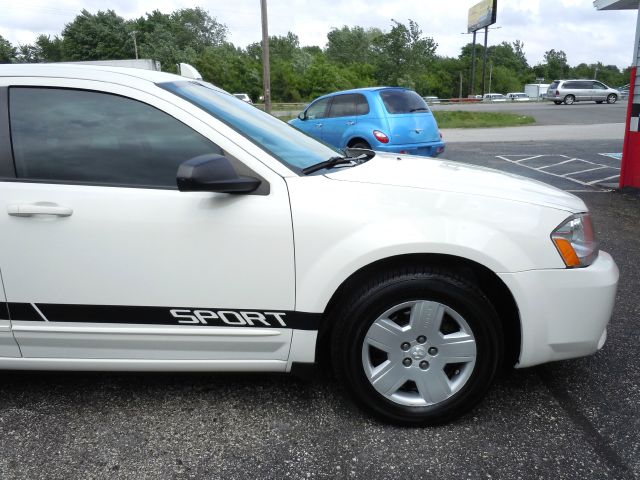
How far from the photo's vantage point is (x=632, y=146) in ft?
26.2

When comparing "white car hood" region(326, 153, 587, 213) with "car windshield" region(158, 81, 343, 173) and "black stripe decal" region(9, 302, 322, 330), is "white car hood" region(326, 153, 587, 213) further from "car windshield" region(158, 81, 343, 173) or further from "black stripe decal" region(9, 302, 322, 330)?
"black stripe decal" region(9, 302, 322, 330)

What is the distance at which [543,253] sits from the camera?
90.8 inches

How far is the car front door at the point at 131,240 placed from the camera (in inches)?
88.7

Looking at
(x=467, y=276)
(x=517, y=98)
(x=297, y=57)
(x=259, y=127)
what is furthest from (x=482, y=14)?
(x=467, y=276)

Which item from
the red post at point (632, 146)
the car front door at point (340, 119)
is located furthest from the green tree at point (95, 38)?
the red post at point (632, 146)

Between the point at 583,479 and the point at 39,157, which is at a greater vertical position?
the point at 39,157

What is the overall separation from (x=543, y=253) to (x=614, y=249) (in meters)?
3.51

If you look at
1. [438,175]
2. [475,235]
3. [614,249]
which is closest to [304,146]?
[438,175]

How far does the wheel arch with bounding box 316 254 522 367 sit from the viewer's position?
2.32m

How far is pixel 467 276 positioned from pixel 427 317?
10.5 inches

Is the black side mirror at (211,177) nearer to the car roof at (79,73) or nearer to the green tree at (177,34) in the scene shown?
the car roof at (79,73)

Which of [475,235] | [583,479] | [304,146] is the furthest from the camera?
[304,146]

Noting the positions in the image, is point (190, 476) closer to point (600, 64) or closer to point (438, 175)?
point (438, 175)

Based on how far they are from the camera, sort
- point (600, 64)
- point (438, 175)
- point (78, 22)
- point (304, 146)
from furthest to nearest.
Result: point (600, 64) < point (78, 22) < point (304, 146) < point (438, 175)
